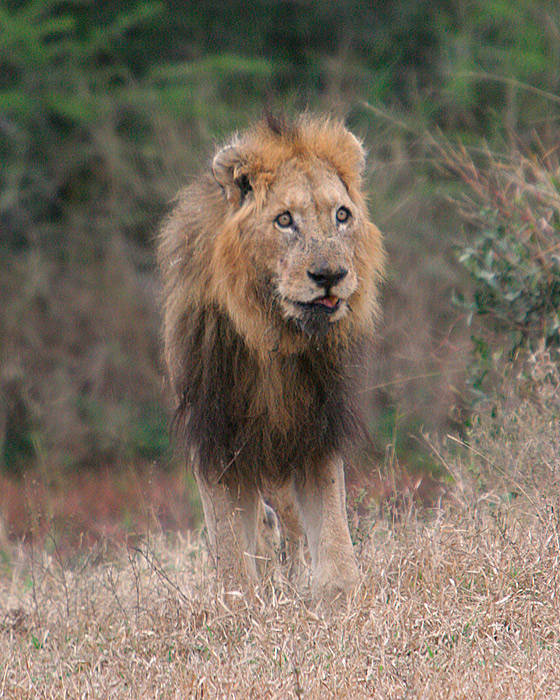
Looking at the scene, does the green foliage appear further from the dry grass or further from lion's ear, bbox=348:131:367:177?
lion's ear, bbox=348:131:367:177

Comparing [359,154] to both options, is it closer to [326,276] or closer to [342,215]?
[342,215]

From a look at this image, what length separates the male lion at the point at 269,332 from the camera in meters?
4.52

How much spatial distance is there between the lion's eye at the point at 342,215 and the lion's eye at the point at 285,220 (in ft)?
0.67

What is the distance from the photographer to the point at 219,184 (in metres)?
4.76

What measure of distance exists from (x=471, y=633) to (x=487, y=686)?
473 mm

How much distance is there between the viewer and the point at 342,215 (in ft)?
15.0

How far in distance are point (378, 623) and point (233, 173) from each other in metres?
1.95

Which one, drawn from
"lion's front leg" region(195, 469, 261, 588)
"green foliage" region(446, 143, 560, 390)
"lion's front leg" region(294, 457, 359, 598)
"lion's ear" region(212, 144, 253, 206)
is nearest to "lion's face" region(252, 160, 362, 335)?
"lion's ear" region(212, 144, 253, 206)

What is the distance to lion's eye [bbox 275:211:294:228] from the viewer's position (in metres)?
4.50

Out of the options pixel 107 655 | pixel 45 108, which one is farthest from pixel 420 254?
pixel 107 655

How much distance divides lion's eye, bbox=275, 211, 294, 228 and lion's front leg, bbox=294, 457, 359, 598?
109 centimetres

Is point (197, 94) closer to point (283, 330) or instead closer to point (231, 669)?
point (283, 330)

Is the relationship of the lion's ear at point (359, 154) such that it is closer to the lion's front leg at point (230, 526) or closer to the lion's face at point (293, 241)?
the lion's face at point (293, 241)

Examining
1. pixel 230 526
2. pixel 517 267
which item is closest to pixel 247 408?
pixel 230 526
